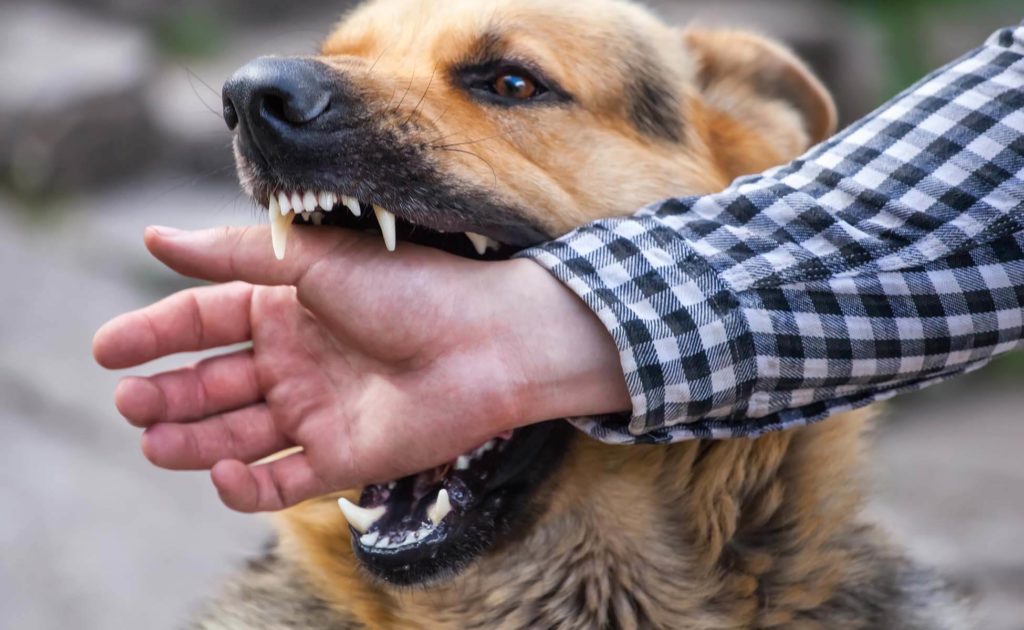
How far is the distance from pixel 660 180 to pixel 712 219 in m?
0.62

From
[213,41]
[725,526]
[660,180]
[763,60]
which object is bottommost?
[725,526]

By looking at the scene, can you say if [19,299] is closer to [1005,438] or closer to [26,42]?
[26,42]

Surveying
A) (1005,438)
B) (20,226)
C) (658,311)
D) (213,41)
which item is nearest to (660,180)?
(658,311)

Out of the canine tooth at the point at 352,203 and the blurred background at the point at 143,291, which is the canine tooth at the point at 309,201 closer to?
the canine tooth at the point at 352,203

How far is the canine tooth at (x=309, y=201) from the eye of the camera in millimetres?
2219

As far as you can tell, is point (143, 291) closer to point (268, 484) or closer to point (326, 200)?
point (268, 484)

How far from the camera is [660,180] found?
9.20 feet

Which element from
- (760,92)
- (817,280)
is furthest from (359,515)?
(760,92)

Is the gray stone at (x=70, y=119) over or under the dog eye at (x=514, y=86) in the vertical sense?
over

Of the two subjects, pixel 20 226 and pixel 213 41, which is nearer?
pixel 20 226

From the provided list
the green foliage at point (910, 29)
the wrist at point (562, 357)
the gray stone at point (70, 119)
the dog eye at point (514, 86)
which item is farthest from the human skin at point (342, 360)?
the green foliage at point (910, 29)

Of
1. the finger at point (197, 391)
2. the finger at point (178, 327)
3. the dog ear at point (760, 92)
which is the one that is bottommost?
the finger at point (197, 391)

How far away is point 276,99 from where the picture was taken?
216cm

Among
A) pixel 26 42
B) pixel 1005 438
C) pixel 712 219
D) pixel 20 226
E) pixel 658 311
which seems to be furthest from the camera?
pixel 26 42
